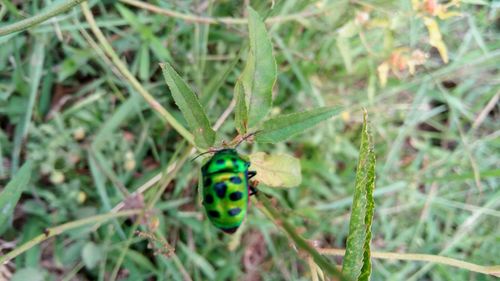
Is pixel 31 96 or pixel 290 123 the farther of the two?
pixel 31 96

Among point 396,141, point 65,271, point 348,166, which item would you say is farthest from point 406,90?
point 65,271

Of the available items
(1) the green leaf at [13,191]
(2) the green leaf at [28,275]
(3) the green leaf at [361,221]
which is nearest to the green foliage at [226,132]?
(2) the green leaf at [28,275]

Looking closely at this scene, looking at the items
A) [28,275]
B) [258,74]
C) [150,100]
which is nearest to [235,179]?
[258,74]

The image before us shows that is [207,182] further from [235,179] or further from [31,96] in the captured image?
[31,96]

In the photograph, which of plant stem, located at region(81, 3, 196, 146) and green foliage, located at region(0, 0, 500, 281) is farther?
green foliage, located at region(0, 0, 500, 281)

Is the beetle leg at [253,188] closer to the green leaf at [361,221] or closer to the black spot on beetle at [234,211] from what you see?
the black spot on beetle at [234,211]

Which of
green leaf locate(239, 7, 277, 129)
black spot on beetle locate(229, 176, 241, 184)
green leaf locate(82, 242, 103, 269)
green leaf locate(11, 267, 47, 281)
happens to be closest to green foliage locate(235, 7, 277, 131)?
green leaf locate(239, 7, 277, 129)

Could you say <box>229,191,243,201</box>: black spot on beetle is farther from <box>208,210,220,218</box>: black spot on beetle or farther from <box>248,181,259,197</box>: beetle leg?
<box>248,181,259,197</box>: beetle leg
